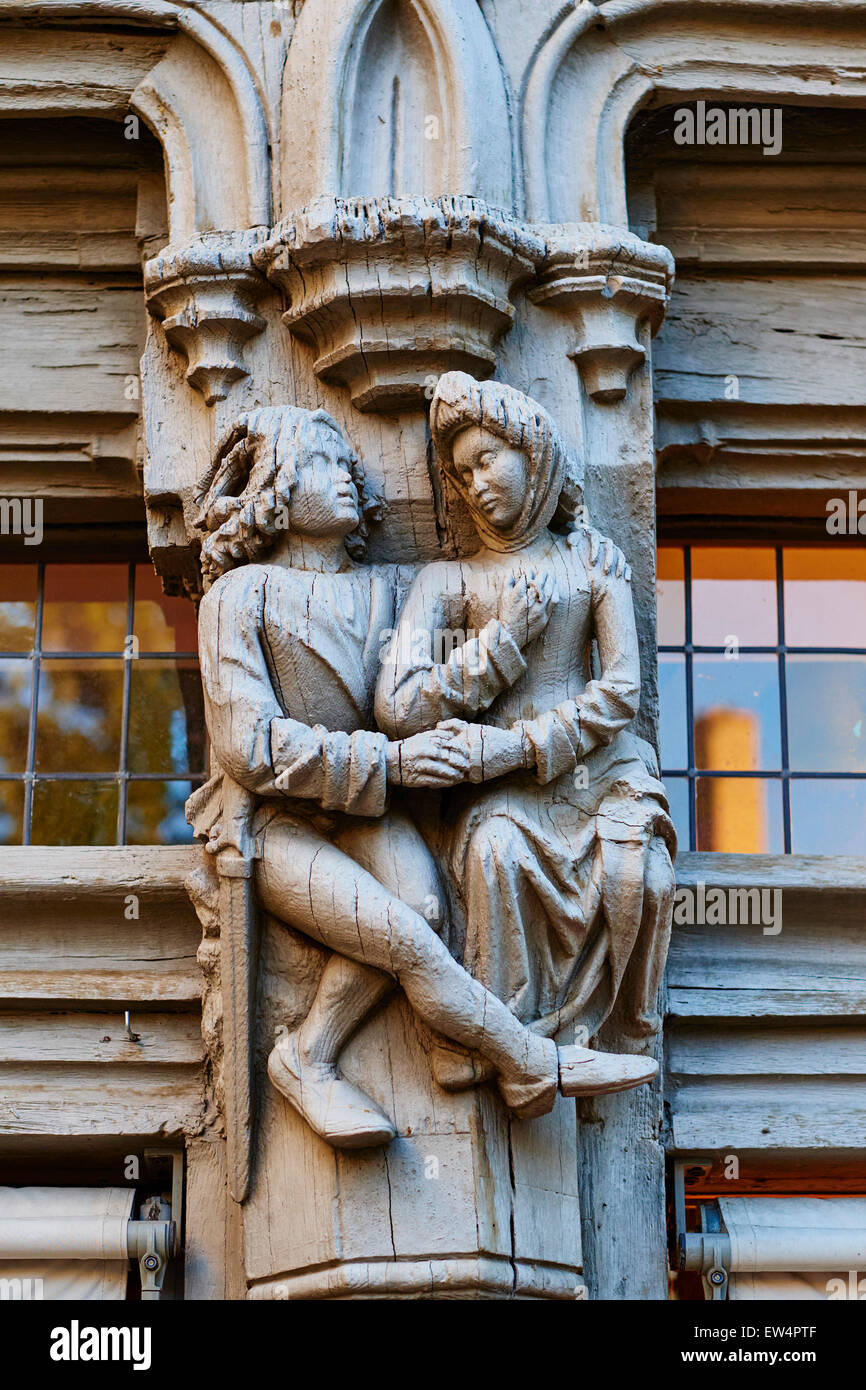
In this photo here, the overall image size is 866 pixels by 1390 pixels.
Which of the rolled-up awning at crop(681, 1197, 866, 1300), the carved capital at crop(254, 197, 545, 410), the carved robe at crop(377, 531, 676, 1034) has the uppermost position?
the carved capital at crop(254, 197, 545, 410)

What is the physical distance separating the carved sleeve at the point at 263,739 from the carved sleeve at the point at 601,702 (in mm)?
299

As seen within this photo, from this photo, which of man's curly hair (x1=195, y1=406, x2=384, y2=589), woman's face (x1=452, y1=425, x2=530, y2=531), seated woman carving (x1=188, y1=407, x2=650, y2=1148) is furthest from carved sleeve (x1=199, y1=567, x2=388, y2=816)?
woman's face (x1=452, y1=425, x2=530, y2=531)

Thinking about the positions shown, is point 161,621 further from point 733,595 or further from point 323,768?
point 733,595

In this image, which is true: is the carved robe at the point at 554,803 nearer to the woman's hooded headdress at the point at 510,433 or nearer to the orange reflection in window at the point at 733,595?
the woman's hooded headdress at the point at 510,433

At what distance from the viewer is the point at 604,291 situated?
149 inches

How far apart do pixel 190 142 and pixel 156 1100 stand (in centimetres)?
196

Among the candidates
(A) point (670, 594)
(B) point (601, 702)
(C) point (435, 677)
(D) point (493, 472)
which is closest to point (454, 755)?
(C) point (435, 677)

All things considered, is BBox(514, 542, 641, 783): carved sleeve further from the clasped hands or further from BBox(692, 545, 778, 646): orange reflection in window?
BBox(692, 545, 778, 646): orange reflection in window

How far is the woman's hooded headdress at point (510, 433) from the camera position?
11.6ft

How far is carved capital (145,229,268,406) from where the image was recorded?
375 centimetres

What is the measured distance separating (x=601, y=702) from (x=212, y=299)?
1.13 m

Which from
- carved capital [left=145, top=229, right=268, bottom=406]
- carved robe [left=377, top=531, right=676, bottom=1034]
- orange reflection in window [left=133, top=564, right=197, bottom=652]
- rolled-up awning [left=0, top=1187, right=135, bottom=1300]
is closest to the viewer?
carved robe [left=377, top=531, right=676, bottom=1034]

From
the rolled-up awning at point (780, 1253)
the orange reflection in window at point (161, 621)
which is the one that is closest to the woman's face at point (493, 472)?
the orange reflection in window at point (161, 621)

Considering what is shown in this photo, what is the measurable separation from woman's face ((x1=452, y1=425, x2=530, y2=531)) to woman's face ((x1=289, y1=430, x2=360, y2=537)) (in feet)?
0.73
